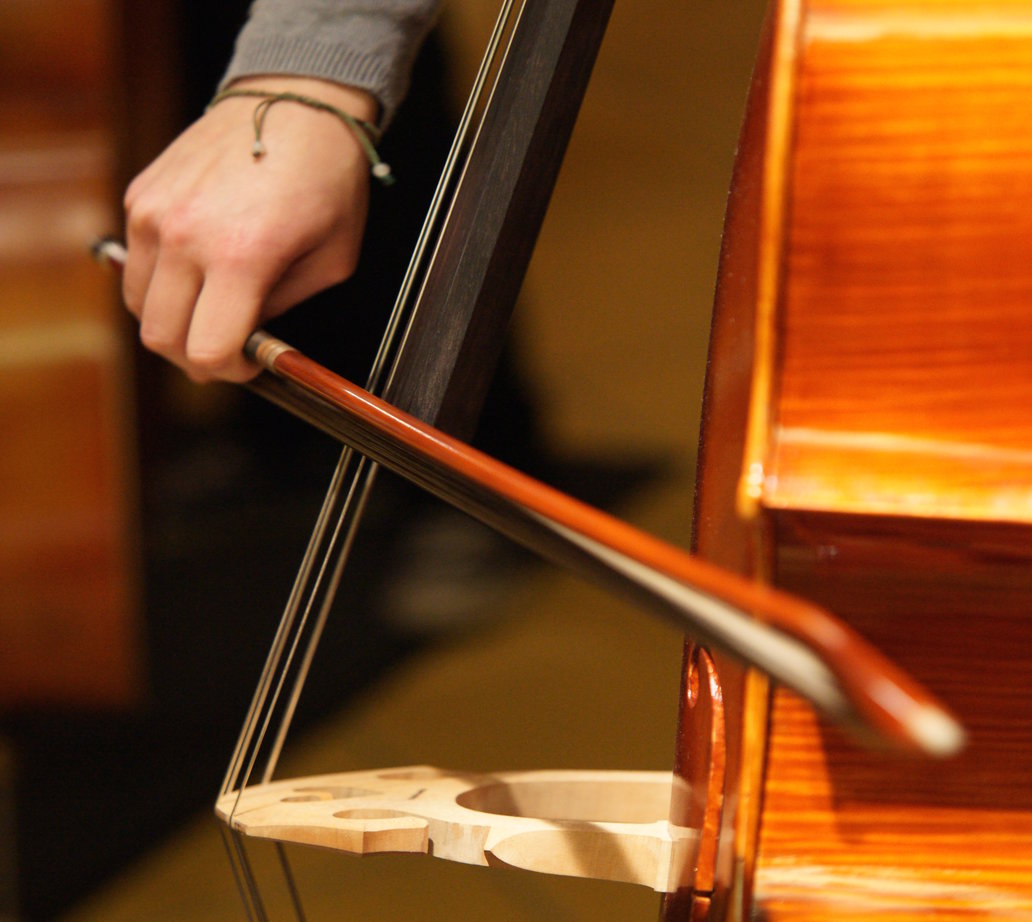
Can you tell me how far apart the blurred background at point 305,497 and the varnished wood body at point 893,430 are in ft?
2.95

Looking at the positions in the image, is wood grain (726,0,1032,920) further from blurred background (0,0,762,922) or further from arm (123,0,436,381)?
blurred background (0,0,762,922)

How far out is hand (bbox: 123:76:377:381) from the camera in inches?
19.8

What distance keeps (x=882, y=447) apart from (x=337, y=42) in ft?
1.16

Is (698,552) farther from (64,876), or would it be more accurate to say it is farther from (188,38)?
(188,38)

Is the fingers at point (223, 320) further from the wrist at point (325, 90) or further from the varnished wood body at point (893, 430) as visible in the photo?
the varnished wood body at point (893, 430)

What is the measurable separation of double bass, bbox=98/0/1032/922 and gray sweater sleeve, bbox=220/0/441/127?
0.84 ft

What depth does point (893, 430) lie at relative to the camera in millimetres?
313

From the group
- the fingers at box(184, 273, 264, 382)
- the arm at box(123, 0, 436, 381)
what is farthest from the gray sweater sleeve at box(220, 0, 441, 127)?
the fingers at box(184, 273, 264, 382)

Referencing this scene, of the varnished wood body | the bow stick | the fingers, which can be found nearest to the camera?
the bow stick

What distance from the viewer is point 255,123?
20.6 inches

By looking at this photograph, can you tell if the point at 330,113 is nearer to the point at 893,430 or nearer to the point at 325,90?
the point at 325,90

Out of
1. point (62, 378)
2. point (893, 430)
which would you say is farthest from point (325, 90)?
point (62, 378)

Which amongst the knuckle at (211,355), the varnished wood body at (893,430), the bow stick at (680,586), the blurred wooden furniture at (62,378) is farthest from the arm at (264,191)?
the blurred wooden furniture at (62,378)

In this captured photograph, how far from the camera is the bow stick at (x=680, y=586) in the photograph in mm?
187
